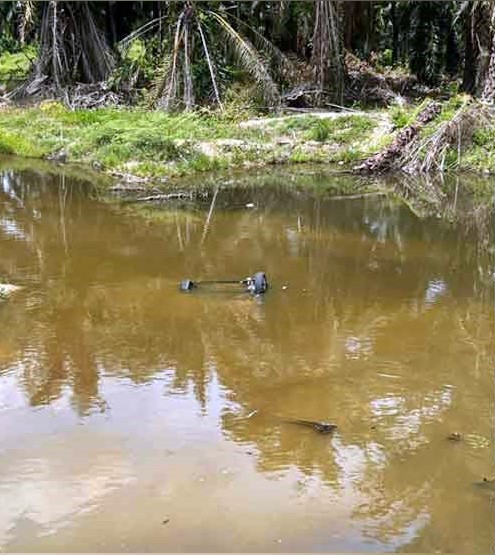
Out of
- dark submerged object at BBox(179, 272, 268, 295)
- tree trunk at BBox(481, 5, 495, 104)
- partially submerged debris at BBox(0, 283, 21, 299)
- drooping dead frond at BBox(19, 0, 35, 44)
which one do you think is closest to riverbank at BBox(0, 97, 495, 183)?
tree trunk at BBox(481, 5, 495, 104)


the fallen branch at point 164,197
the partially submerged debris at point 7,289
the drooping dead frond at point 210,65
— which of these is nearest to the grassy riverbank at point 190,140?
the drooping dead frond at point 210,65

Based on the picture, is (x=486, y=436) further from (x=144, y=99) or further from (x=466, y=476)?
(x=144, y=99)

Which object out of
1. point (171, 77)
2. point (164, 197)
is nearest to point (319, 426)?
point (164, 197)

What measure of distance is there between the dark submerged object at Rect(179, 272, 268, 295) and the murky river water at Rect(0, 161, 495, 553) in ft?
0.33

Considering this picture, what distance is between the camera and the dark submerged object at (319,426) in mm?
4383

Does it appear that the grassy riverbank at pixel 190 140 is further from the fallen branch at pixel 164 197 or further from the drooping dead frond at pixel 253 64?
the fallen branch at pixel 164 197

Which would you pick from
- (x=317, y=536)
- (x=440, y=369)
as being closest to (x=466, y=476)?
(x=317, y=536)

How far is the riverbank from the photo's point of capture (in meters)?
12.8

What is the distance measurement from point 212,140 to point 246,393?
9.69m

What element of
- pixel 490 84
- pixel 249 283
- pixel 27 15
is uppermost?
pixel 27 15

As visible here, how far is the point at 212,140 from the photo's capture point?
45.9ft

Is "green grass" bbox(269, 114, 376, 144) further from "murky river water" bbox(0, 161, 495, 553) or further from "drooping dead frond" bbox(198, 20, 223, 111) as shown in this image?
"murky river water" bbox(0, 161, 495, 553)

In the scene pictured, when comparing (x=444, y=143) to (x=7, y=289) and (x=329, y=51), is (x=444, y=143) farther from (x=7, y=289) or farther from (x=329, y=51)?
(x=7, y=289)

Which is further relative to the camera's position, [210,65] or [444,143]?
[210,65]
